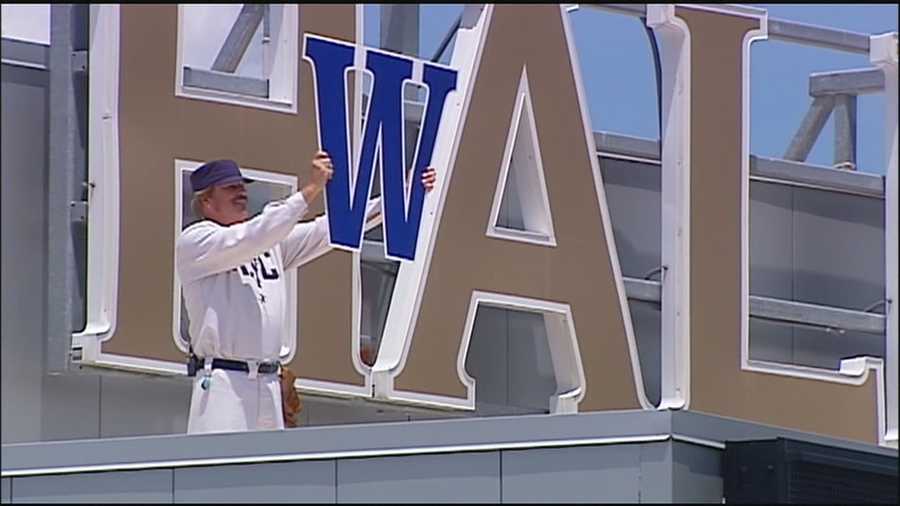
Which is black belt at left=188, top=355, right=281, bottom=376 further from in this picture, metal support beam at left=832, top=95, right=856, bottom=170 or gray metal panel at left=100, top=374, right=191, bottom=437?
metal support beam at left=832, top=95, right=856, bottom=170

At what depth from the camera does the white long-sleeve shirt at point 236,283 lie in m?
9.59

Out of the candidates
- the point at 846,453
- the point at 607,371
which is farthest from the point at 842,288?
the point at 846,453

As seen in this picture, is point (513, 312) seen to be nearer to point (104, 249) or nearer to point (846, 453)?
point (104, 249)

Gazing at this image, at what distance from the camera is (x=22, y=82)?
11.4 meters

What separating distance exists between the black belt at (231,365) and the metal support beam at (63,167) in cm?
135

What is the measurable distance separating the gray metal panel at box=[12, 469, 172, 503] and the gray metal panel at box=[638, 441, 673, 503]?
157 cm

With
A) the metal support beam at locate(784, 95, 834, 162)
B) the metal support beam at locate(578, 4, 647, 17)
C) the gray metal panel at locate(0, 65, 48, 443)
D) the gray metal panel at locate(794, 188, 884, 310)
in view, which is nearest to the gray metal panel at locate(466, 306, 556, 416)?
the metal support beam at locate(578, 4, 647, 17)

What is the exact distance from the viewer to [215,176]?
997cm

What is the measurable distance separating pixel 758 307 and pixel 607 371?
1.62 meters

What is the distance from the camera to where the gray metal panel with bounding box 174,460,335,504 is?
27.3 ft

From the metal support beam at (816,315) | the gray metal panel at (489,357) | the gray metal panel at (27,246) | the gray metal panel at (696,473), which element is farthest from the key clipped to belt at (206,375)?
the metal support beam at (816,315)

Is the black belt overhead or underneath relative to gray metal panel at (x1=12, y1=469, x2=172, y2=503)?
overhead

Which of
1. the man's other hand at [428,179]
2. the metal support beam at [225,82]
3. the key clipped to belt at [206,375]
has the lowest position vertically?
the key clipped to belt at [206,375]

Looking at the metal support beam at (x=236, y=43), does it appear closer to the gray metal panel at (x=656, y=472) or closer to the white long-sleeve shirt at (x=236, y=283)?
the white long-sleeve shirt at (x=236, y=283)
